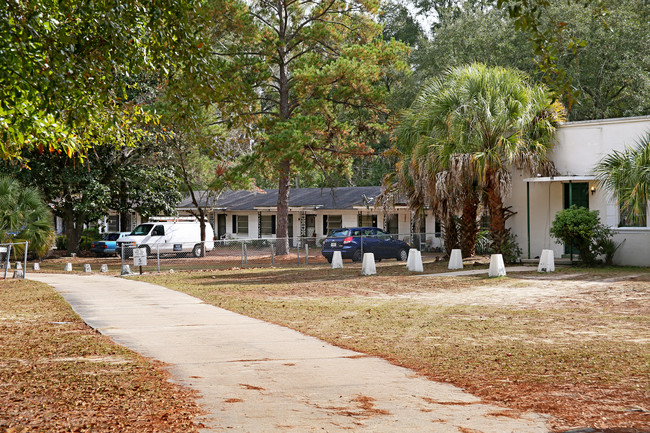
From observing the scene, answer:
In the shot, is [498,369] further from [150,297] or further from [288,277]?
[288,277]

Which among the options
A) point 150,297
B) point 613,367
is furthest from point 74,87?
point 150,297

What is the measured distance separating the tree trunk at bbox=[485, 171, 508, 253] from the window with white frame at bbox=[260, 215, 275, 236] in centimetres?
Result: 2589

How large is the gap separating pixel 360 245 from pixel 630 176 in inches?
480

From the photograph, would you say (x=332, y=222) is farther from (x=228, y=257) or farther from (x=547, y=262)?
(x=547, y=262)

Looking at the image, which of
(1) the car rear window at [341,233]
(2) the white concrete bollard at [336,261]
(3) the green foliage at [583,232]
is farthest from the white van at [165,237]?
(3) the green foliage at [583,232]

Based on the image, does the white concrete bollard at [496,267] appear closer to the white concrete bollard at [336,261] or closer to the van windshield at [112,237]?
the white concrete bollard at [336,261]

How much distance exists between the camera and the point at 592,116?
36875 millimetres

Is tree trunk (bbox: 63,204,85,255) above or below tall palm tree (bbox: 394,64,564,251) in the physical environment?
below

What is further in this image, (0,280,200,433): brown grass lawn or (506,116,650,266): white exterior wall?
(506,116,650,266): white exterior wall

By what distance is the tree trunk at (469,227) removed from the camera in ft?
79.9

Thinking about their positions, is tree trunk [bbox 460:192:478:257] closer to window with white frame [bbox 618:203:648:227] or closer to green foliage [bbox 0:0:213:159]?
window with white frame [bbox 618:203:648:227]

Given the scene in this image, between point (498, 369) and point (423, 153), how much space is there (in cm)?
1676

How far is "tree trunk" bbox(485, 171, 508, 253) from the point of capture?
23.1 m

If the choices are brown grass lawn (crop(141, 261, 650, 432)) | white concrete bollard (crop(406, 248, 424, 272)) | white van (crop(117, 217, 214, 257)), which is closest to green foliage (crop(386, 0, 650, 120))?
white concrete bollard (crop(406, 248, 424, 272))
